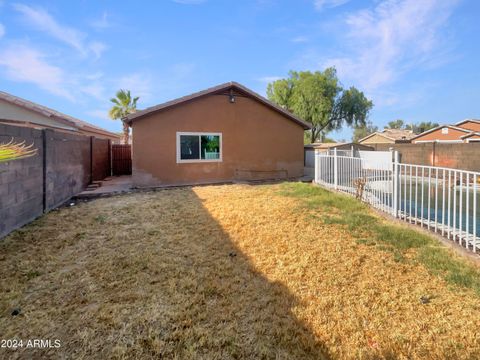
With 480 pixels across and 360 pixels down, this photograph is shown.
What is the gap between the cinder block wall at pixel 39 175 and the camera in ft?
16.0

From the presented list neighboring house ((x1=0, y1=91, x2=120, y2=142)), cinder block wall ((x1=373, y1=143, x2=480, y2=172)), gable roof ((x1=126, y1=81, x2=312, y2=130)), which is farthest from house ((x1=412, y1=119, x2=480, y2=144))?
neighboring house ((x1=0, y1=91, x2=120, y2=142))

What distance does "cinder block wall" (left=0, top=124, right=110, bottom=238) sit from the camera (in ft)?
16.0

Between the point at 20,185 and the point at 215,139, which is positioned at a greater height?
the point at 215,139

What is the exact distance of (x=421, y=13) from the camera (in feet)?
31.3

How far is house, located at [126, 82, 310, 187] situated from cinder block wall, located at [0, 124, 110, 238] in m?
2.22

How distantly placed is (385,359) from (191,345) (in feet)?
5.63

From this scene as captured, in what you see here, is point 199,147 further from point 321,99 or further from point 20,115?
point 321,99

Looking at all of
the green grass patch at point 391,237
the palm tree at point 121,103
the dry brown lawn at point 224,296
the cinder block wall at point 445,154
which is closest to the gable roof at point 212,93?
the dry brown lawn at point 224,296

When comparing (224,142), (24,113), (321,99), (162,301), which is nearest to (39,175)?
(162,301)

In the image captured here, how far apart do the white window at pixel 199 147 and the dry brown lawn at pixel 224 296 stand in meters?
6.10

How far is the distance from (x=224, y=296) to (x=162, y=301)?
73 cm

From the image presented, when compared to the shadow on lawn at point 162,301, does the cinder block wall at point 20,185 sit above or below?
above

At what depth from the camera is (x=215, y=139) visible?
11.9 metres

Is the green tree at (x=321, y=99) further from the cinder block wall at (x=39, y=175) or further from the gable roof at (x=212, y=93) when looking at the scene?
the cinder block wall at (x=39, y=175)
